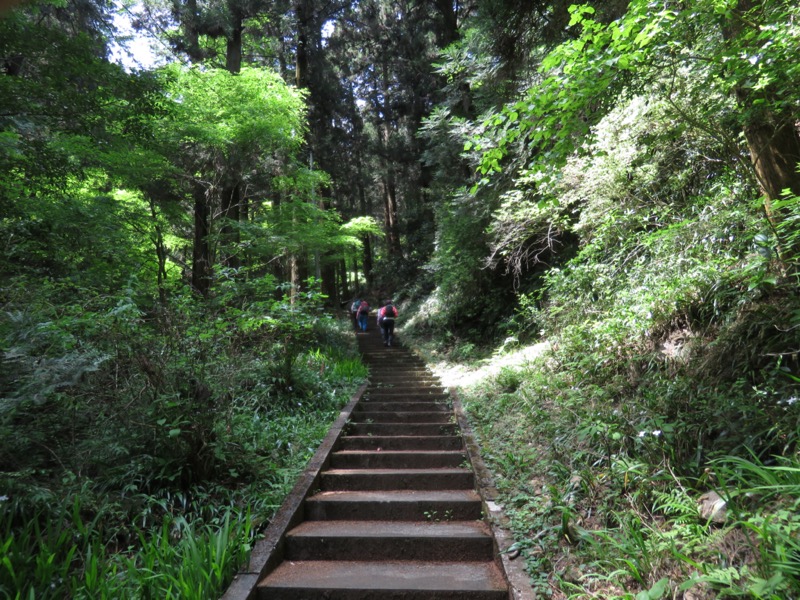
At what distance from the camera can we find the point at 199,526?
12.7 feet

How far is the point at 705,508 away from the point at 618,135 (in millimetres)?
5460

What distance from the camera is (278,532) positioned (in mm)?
3854

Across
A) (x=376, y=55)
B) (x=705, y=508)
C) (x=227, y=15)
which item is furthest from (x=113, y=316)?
(x=376, y=55)

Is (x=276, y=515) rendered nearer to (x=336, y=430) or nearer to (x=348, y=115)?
(x=336, y=430)

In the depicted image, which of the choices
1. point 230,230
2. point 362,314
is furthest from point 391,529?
point 362,314

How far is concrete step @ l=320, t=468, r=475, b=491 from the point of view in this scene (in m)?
5.07

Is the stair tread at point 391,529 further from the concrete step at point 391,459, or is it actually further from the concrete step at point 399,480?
the concrete step at point 391,459

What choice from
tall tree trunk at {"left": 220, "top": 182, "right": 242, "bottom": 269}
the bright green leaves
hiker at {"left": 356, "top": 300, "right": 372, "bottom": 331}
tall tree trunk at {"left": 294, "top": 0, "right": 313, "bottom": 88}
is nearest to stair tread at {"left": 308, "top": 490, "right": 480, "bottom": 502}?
tall tree trunk at {"left": 220, "top": 182, "right": 242, "bottom": 269}

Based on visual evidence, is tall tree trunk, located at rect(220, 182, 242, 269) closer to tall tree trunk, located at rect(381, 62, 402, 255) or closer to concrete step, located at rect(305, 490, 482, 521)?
concrete step, located at rect(305, 490, 482, 521)

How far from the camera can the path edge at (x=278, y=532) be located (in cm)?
323

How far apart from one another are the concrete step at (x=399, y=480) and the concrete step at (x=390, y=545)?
3.12ft

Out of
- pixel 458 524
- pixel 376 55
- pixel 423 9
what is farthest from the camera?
pixel 376 55

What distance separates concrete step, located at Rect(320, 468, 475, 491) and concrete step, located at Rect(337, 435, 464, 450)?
999mm

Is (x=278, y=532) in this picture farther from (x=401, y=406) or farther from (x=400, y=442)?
(x=401, y=406)
